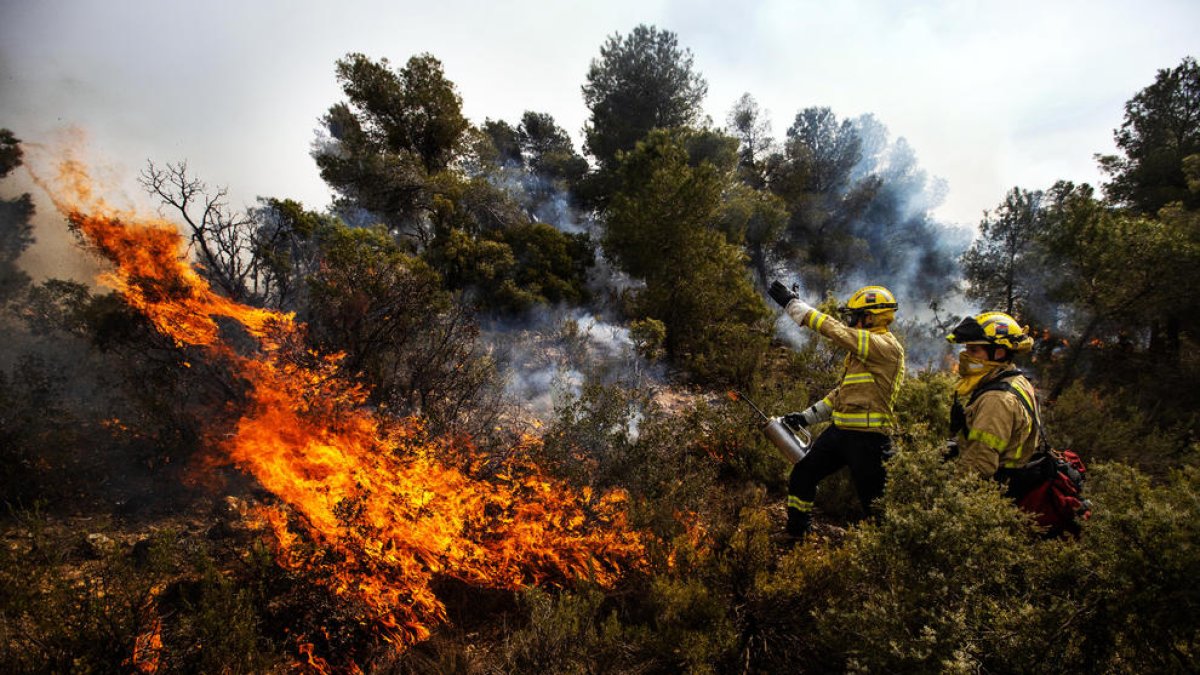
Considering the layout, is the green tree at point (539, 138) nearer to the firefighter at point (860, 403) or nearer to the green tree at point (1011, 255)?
the green tree at point (1011, 255)

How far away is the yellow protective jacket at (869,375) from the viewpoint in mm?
3619

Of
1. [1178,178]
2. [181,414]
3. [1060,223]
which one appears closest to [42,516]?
[181,414]

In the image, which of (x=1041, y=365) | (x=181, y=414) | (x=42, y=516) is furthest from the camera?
(x=1041, y=365)

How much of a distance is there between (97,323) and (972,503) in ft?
31.4

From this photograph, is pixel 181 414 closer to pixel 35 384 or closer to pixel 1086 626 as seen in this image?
pixel 35 384

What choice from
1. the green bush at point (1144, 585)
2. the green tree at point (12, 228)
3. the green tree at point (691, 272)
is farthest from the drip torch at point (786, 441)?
the green tree at point (12, 228)

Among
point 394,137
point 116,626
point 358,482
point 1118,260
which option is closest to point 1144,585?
point 116,626

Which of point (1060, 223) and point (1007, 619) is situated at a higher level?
point (1060, 223)

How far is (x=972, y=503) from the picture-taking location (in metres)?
2.28

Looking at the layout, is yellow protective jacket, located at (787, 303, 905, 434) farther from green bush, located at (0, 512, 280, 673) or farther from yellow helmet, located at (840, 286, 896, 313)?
green bush, located at (0, 512, 280, 673)

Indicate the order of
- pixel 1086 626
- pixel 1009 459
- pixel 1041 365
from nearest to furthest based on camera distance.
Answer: pixel 1086 626 → pixel 1009 459 → pixel 1041 365

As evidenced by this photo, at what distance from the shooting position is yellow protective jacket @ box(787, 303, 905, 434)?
11.9ft

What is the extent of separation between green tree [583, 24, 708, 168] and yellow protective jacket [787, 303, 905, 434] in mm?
15446

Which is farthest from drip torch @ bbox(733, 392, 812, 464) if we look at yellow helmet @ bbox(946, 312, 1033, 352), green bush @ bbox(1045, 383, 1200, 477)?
green bush @ bbox(1045, 383, 1200, 477)
